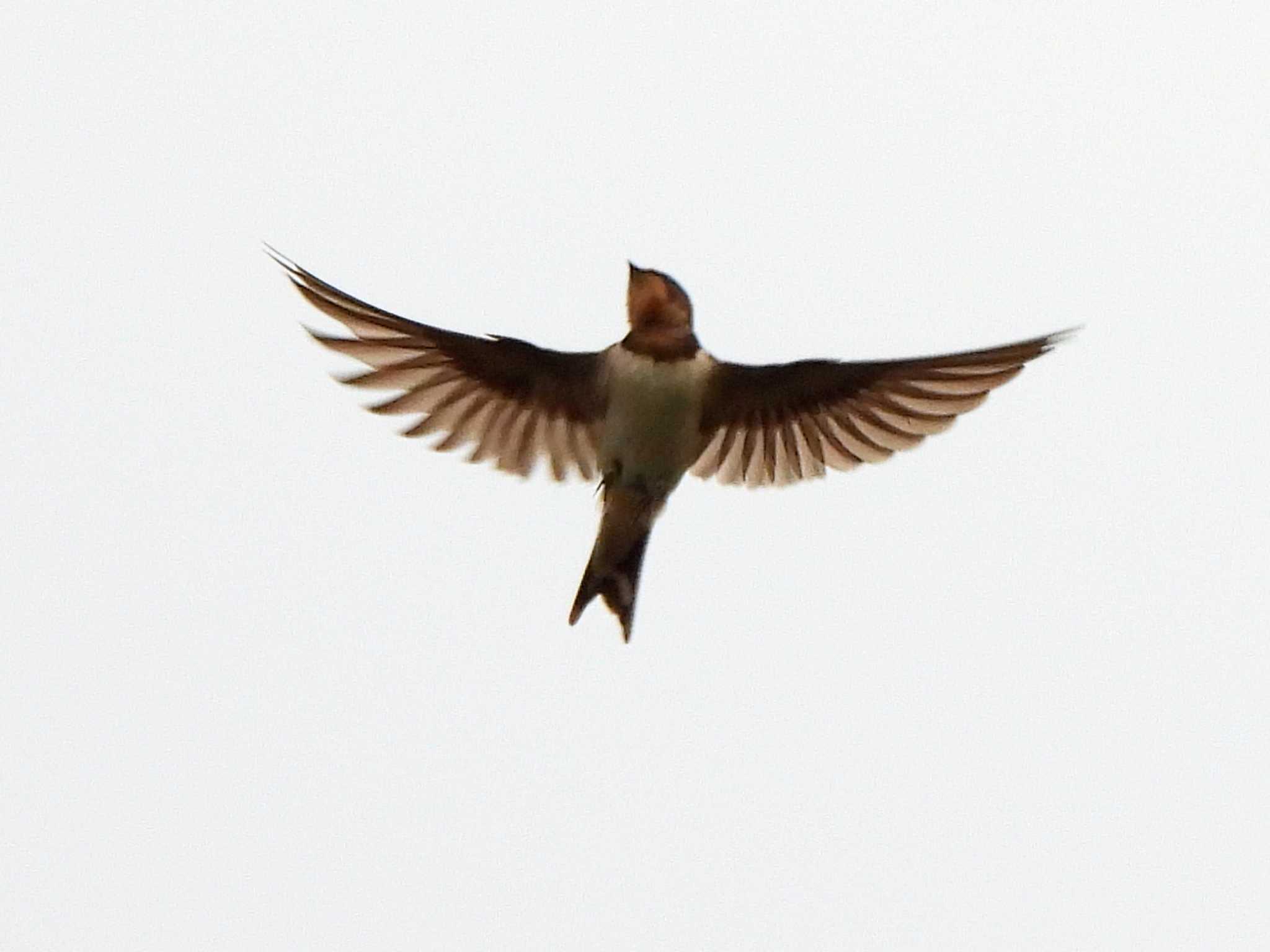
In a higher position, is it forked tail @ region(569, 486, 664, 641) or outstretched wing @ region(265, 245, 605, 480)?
outstretched wing @ region(265, 245, 605, 480)

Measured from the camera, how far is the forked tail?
16.6ft

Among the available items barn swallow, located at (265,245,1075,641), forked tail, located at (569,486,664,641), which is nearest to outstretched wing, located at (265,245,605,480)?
barn swallow, located at (265,245,1075,641)

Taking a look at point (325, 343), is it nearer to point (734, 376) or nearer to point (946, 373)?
point (734, 376)

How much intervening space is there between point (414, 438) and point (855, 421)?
1135mm

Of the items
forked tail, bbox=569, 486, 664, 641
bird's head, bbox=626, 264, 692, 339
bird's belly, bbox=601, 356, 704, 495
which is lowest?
forked tail, bbox=569, 486, 664, 641

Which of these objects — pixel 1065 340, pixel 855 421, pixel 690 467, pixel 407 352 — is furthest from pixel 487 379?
pixel 1065 340

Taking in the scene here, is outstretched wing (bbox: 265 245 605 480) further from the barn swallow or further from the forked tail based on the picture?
the forked tail

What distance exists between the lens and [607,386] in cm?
519

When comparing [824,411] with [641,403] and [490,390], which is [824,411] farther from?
[490,390]

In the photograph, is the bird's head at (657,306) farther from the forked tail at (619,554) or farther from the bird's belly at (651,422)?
the forked tail at (619,554)

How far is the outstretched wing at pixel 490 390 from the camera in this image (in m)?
5.21

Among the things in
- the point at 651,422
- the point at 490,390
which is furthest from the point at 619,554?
the point at 490,390

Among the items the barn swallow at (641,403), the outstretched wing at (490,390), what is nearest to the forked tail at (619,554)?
the barn swallow at (641,403)

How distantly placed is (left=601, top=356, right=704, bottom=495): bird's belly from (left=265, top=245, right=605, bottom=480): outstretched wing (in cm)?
16
